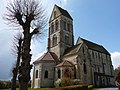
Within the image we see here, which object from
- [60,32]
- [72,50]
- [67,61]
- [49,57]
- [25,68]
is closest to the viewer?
[25,68]

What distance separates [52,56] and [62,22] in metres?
11.7

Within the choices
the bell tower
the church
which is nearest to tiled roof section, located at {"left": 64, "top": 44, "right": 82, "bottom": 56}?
the church

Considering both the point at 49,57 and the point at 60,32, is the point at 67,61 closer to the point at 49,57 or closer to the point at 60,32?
the point at 49,57

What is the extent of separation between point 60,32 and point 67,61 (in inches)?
417

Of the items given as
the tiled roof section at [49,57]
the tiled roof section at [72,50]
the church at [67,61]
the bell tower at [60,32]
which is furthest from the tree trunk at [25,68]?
the bell tower at [60,32]

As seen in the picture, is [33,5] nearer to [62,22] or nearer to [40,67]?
[40,67]

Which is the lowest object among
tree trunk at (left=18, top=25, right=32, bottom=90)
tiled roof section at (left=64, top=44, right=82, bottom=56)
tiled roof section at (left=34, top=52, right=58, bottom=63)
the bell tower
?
tree trunk at (left=18, top=25, right=32, bottom=90)

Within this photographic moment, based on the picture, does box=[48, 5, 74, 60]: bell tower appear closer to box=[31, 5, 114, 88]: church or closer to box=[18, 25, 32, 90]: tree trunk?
box=[31, 5, 114, 88]: church

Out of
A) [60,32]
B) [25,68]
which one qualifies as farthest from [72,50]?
[25,68]

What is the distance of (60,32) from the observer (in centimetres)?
5016

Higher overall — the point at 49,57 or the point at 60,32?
the point at 60,32

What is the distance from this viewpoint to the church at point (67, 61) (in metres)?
42.4

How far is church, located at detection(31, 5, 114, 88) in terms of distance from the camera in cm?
4238

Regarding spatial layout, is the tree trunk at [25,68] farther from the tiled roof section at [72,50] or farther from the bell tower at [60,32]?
the bell tower at [60,32]
